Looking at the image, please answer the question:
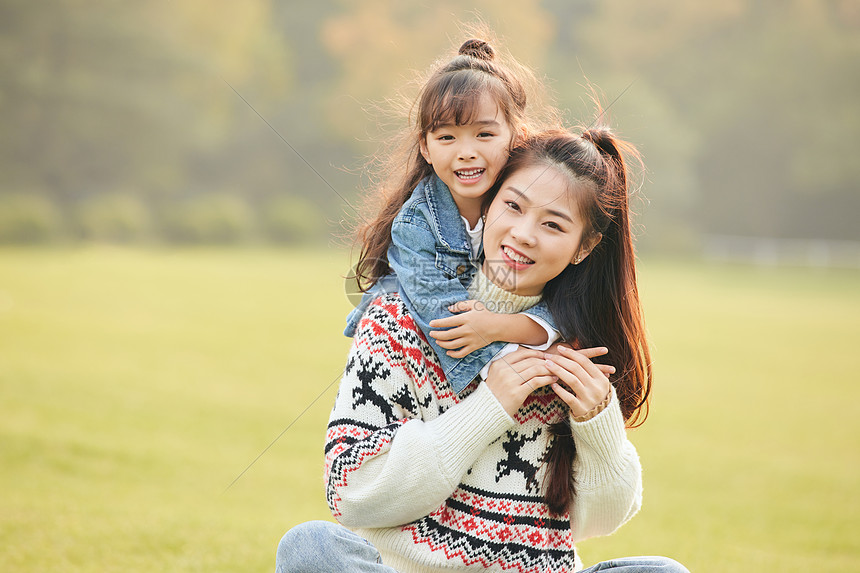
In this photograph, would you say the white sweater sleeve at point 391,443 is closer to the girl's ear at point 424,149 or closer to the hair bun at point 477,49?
the girl's ear at point 424,149

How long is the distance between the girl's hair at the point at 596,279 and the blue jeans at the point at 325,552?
376mm

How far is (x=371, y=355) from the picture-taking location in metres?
1.53

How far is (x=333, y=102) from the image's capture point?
2167cm

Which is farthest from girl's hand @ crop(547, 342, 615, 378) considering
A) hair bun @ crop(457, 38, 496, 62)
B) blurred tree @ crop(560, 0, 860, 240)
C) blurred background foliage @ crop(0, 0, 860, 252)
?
blurred tree @ crop(560, 0, 860, 240)

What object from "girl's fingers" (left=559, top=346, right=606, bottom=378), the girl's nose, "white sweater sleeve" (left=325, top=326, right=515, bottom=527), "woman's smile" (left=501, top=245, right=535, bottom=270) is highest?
the girl's nose

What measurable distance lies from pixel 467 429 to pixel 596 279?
43 cm

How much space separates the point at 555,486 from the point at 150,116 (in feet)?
68.0

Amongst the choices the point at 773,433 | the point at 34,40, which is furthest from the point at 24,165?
the point at 773,433

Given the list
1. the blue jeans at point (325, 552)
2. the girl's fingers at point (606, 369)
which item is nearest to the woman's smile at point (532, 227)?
the girl's fingers at point (606, 369)

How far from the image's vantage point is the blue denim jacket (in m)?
1.56

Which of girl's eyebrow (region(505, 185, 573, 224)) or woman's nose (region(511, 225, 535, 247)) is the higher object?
girl's eyebrow (region(505, 185, 573, 224))

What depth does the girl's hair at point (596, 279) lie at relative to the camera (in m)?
1.60

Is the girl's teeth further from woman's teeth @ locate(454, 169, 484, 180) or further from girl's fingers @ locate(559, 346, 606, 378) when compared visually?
girl's fingers @ locate(559, 346, 606, 378)

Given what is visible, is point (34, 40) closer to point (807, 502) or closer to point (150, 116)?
point (150, 116)
